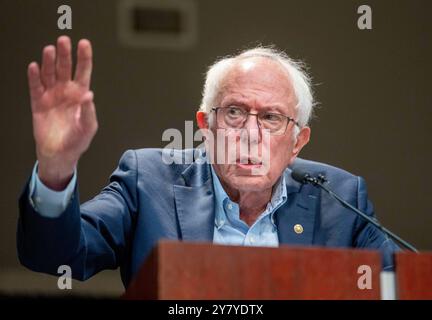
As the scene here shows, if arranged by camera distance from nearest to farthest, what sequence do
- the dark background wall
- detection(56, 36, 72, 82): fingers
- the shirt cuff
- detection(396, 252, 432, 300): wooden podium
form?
detection(396, 252, 432, 300): wooden podium, detection(56, 36, 72, 82): fingers, the shirt cuff, the dark background wall

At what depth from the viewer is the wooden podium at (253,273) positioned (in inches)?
68.0

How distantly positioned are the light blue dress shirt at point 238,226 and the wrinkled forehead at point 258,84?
24 cm

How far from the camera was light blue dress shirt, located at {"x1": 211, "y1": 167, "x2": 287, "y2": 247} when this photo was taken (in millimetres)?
2668

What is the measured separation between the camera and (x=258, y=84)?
2.77 meters

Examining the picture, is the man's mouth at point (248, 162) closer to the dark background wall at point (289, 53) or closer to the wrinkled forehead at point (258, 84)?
the wrinkled forehead at point (258, 84)

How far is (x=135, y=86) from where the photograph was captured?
3783 millimetres

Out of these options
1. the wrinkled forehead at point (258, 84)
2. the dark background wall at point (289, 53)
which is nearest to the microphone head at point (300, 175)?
the wrinkled forehead at point (258, 84)

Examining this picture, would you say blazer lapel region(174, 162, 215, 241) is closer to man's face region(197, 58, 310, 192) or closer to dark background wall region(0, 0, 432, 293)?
man's face region(197, 58, 310, 192)

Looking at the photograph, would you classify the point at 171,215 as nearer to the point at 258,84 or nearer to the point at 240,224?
the point at 240,224

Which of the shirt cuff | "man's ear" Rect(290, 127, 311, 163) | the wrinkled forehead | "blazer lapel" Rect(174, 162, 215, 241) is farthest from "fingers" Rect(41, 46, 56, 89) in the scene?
"man's ear" Rect(290, 127, 311, 163)

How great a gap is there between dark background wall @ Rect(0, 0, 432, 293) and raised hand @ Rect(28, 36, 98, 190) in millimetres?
1608

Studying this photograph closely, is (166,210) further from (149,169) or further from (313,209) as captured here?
(313,209)

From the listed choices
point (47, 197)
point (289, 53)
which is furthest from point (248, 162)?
point (289, 53)
